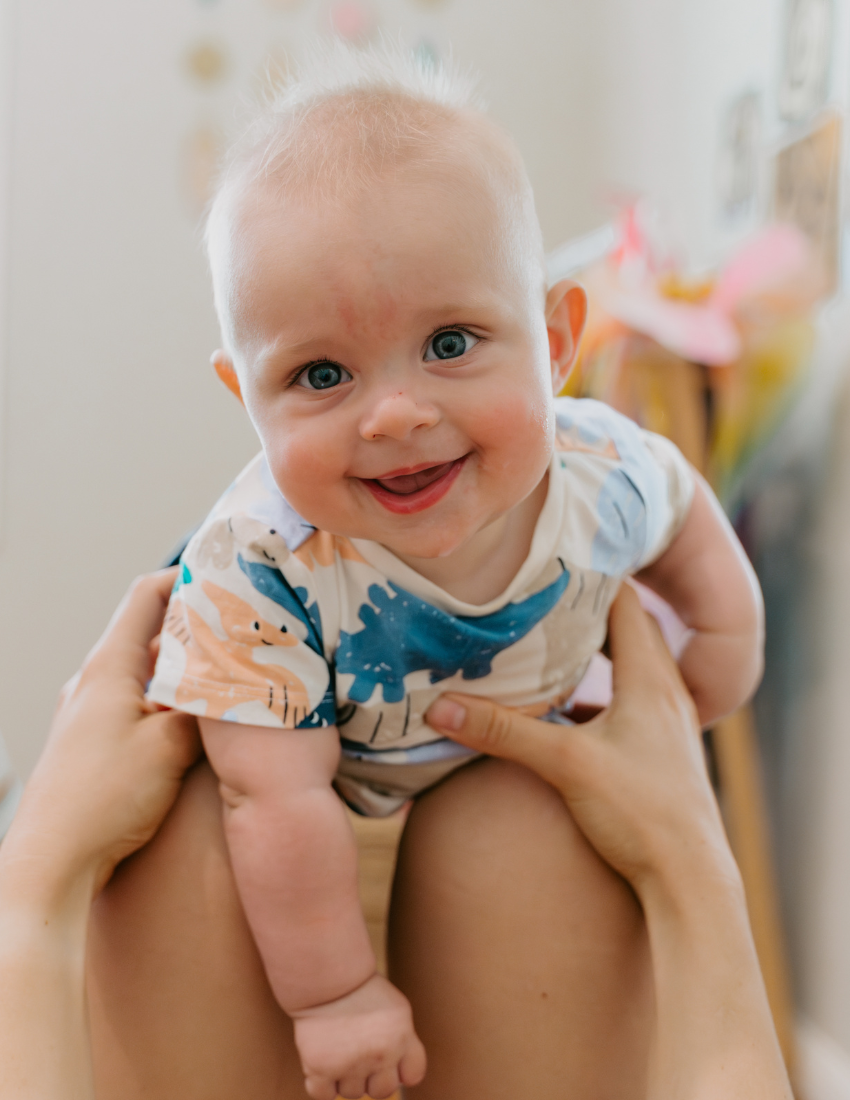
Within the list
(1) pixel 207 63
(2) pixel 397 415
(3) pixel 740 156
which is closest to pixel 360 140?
(2) pixel 397 415

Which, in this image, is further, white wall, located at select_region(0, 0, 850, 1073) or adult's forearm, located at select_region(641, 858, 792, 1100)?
white wall, located at select_region(0, 0, 850, 1073)

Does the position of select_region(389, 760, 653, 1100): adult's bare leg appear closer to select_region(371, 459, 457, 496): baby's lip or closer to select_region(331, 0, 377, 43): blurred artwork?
select_region(371, 459, 457, 496): baby's lip

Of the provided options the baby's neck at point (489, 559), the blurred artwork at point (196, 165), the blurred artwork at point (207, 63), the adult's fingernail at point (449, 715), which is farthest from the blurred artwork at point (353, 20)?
the adult's fingernail at point (449, 715)

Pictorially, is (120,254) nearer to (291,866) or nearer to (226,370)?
(226,370)

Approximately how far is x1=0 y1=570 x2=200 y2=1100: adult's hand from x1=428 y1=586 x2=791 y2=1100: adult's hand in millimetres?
193

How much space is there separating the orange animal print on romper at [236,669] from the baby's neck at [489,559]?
0.11m

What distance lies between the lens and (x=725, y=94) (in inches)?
56.9

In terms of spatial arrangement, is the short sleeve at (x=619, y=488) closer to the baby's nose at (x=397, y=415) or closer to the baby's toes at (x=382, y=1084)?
the baby's nose at (x=397, y=415)

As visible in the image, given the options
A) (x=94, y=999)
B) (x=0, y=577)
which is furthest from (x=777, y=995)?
(x=0, y=577)

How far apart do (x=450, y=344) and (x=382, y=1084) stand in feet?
1.44

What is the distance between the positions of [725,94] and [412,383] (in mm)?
1116

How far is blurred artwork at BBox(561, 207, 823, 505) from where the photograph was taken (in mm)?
1173

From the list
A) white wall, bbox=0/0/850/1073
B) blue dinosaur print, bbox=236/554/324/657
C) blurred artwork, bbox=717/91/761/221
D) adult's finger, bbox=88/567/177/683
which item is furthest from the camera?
white wall, bbox=0/0/850/1073

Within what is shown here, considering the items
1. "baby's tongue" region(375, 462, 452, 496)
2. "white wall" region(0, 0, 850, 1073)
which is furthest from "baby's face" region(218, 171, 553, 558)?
"white wall" region(0, 0, 850, 1073)
